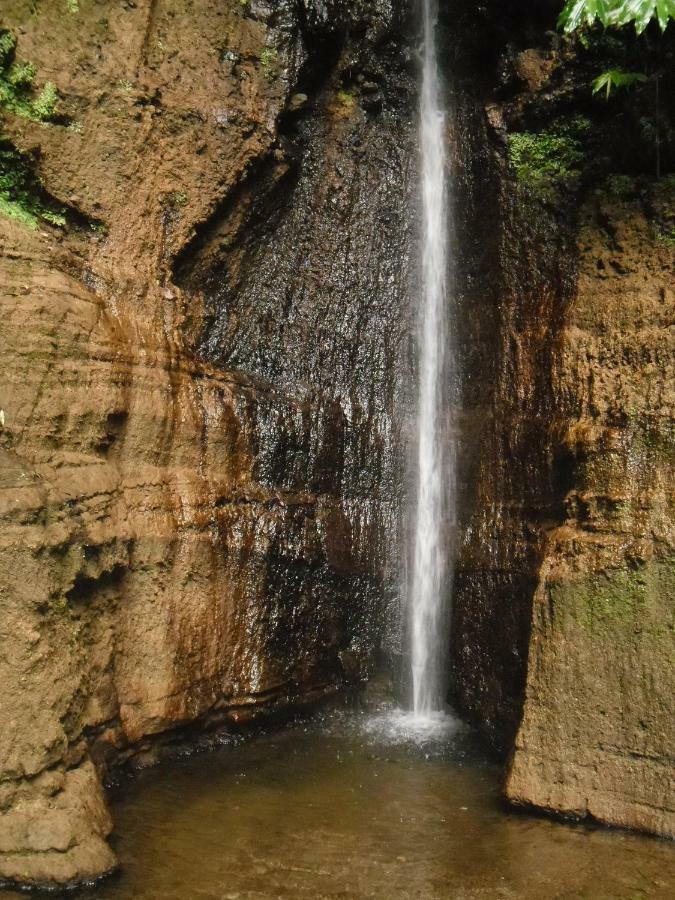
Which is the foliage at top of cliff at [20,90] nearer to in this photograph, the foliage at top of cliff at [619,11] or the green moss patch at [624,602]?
the foliage at top of cliff at [619,11]

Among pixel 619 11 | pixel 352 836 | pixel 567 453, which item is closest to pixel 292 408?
pixel 567 453

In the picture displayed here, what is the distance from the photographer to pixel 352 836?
404cm

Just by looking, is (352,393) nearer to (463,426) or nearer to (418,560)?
(463,426)

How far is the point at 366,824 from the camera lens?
4184mm

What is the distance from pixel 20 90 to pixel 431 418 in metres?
3.93

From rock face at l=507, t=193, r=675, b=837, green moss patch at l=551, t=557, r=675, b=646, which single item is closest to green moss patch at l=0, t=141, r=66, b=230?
rock face at l=507, t=193, r=675, b=837

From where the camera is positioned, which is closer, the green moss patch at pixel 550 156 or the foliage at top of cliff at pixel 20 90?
the foliage at top of cliff at pixel 20 90

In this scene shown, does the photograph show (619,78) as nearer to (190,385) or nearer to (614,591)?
(614,591)

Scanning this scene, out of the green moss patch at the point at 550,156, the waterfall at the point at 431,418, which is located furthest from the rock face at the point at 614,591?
the waterfall at the point at 431,418

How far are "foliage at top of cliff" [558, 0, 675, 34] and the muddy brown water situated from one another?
14.8 feet

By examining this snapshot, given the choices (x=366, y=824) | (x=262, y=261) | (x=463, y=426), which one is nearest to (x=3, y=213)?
(x=262, y=261)

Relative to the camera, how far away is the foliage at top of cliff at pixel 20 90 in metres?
4.93

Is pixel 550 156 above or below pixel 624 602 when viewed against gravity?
above

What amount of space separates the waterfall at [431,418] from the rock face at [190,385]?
0.70 feet
